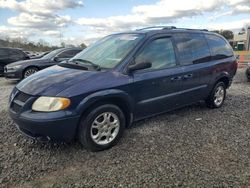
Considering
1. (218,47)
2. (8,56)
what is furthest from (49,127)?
(8,56)

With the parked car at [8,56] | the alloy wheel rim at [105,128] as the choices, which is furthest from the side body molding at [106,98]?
the parked car at [8,56]

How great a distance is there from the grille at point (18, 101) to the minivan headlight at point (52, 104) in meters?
0.27

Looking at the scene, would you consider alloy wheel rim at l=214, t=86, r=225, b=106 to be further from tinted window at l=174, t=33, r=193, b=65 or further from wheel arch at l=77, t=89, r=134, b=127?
wheel arch at l=77, t=89, r=134, b=127

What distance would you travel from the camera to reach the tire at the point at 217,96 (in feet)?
19.6

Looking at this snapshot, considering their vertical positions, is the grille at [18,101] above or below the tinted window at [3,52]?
above

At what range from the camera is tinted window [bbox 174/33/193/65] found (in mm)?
4930

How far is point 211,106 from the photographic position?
6.08 metres

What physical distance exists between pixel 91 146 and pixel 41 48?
1520 inches

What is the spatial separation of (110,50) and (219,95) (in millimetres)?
3118

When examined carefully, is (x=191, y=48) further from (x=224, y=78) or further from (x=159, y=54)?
(x=224, y=78)

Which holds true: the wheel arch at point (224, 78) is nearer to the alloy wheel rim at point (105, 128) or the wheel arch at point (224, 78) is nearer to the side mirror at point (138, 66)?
the side mirror at point (138, 66)

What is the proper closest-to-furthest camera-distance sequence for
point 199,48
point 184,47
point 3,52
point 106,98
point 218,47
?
point 106,98 < point 184,47 < point 199,48 < point 218,47 < point 3,52

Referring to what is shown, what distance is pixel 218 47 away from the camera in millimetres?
6012

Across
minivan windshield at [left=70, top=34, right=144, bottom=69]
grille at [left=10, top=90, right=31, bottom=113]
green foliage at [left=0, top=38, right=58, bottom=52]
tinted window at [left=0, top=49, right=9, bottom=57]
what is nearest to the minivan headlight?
grille at [left=10, top=90, right=31, bottom=113]
